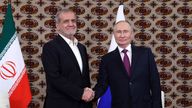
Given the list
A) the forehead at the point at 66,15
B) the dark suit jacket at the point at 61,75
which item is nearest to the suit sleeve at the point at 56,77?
the dark suit jacket at the point at 61,75

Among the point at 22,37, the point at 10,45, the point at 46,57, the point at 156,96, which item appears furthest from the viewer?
the point at 22,37

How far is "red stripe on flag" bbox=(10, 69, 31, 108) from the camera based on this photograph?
10.7 feet

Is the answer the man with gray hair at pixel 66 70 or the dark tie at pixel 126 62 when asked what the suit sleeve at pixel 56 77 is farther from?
the dark tie at pixel 126 62

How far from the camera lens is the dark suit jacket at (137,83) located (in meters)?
2.44

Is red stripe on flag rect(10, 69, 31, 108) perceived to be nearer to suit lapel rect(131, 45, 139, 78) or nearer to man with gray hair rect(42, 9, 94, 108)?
man with gray hair rect(42, 9, 94, 108)

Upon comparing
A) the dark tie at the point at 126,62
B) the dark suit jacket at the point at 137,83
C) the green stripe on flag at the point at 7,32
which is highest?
the green stripe on flag at the point at 7,32

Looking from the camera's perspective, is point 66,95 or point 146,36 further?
point 146,36

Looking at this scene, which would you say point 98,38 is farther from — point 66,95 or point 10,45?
point 66,95

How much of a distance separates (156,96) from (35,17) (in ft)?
6.35

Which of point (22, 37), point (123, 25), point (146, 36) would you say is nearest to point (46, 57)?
point (123, 25)

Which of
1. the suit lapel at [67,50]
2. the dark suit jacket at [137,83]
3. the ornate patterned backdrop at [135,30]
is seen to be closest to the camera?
the dark suit jacket at [137,83]

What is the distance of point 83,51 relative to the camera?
9.50 feet

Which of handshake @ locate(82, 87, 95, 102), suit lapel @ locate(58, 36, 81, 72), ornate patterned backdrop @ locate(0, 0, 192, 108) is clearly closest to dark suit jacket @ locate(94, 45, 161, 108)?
handshake @ locate(82, 87, 95, 102)

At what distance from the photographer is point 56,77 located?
2654mm
